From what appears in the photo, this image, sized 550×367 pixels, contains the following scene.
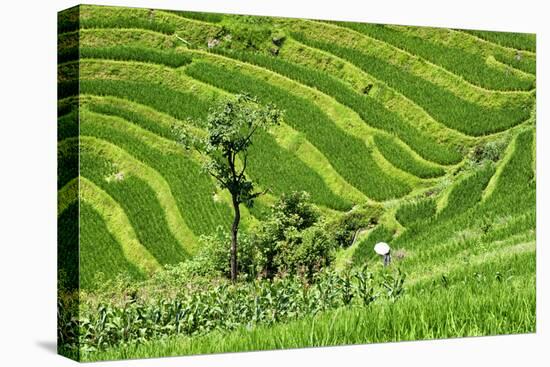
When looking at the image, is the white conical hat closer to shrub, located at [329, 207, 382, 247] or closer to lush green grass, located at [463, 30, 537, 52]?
→ shrub, located at [329, 207, 382, 247]

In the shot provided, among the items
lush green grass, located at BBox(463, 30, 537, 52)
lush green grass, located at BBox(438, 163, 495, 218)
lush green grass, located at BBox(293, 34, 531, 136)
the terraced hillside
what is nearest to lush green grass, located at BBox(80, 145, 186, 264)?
the terraced hillside

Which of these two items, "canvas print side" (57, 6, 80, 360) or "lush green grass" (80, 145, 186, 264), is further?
"lush green grass" (80, 145, 186, 264)

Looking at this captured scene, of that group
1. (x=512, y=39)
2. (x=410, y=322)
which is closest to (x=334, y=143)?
(x=410, y=322)

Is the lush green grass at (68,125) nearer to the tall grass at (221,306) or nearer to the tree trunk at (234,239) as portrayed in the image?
the tall grass at (221,306)

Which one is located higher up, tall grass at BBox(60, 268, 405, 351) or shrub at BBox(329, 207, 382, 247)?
shrub at BBox(329, 207, 382, 247)

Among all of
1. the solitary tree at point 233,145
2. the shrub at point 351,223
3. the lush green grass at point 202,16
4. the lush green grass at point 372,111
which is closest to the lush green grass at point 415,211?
the shrub at point 351,223

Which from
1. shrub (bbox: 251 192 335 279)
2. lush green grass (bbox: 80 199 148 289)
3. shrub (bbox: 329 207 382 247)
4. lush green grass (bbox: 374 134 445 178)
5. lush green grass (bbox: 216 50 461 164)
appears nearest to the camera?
lush green grass (bbox: 80 199 148 289)
